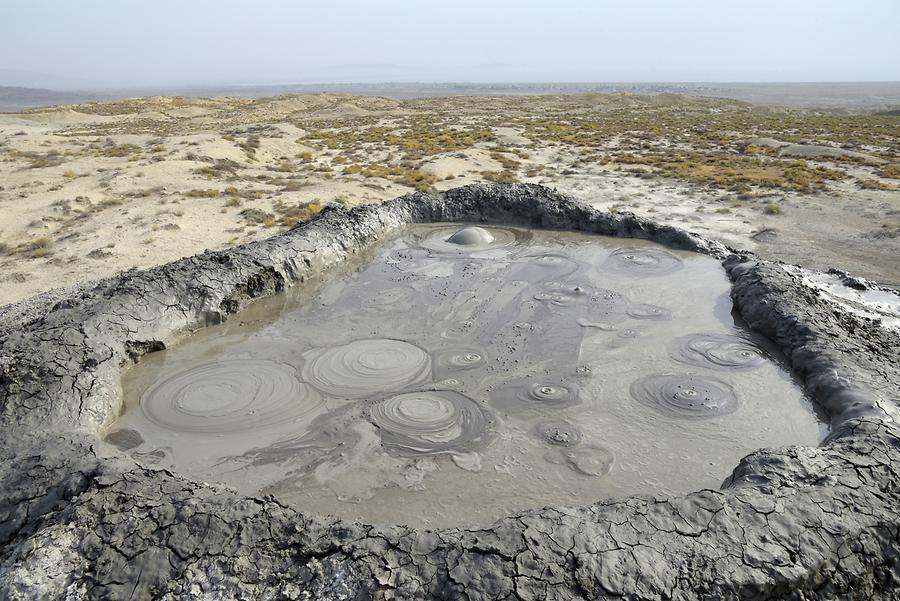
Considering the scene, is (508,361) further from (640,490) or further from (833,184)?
(833,184)

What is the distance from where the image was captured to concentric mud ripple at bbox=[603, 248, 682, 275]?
391 inches

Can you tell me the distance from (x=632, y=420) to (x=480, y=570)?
9.39ft

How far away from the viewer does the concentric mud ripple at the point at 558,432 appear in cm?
535

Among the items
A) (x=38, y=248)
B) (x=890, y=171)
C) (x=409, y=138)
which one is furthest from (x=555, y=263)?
(x=409, y=138)

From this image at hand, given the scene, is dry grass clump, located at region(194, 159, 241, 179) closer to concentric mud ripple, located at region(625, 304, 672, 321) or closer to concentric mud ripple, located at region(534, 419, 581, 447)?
concentric mud ripple, located at region(625, 304, 672, 321)

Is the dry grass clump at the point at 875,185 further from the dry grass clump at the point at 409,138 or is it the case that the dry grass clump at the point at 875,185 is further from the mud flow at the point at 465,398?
the dry grass clump at the point at 409,138

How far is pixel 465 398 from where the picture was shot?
238 inches

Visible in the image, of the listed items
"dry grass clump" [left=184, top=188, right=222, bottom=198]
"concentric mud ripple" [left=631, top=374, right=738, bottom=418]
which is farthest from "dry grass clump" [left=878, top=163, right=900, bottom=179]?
"dry grass clump" [left=184, top=188, right=222, bottom=198]

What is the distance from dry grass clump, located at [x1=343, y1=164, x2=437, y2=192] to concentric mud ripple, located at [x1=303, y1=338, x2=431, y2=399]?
12.3 metres

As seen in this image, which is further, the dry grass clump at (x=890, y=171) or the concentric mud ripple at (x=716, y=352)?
the dry grass clump at (x=890, y=171)

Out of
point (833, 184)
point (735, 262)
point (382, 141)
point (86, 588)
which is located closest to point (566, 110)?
point (382, 141)

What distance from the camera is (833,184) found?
741 inches

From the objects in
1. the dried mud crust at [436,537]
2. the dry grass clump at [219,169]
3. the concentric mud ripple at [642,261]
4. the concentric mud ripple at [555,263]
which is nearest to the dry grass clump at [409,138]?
the dry grass clump at [219,169]

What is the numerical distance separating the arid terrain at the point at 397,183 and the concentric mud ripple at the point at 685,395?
22.4 ft
